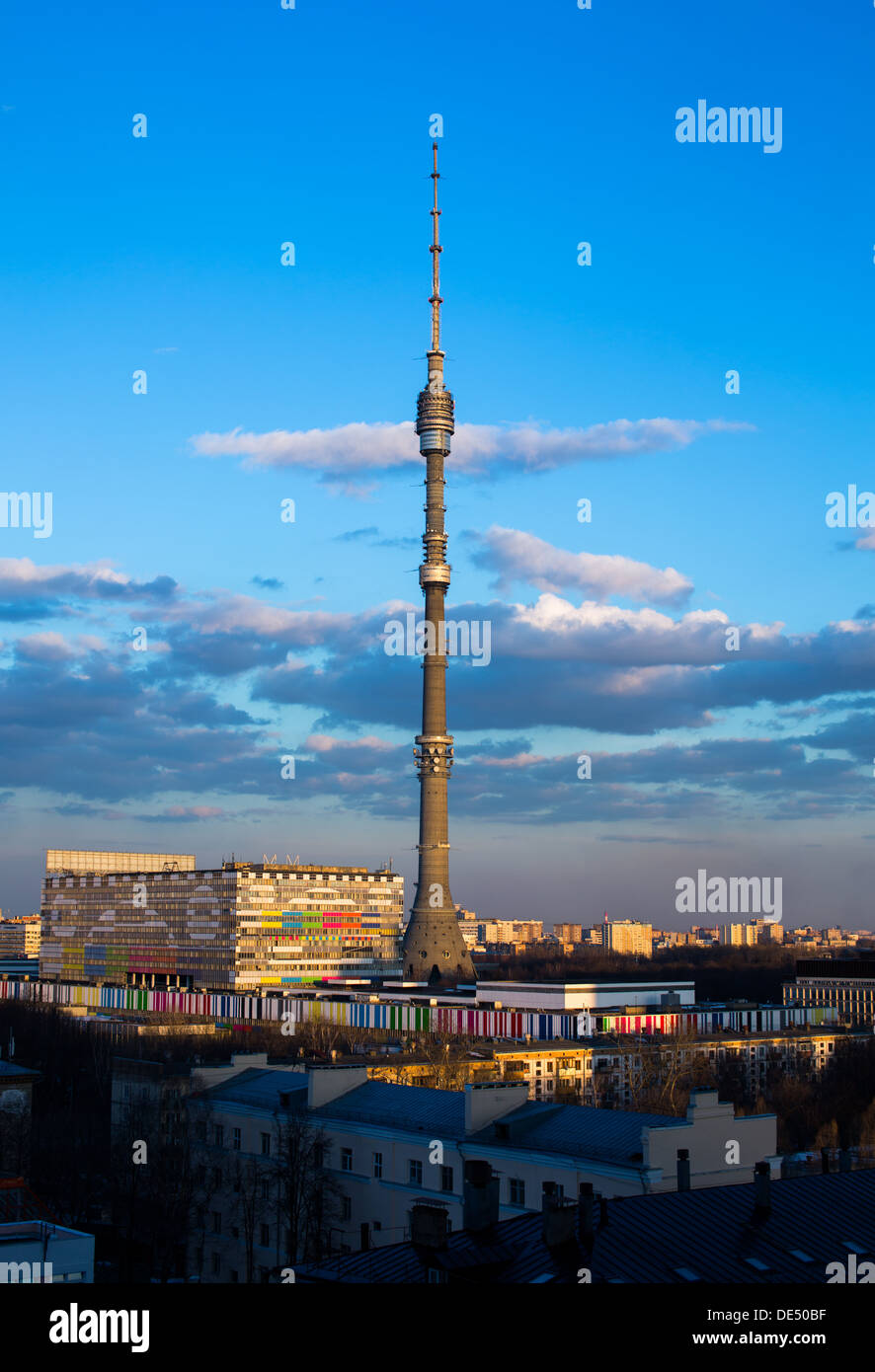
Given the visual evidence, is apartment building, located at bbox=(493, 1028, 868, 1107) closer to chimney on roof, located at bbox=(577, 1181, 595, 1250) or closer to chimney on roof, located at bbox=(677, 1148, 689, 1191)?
chimney on roof, located at bbox=(677, 1148, 689, 1191)

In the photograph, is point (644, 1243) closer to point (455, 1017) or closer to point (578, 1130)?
point (578, 1130)

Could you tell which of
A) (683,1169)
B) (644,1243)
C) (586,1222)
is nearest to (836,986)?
(683,1169)

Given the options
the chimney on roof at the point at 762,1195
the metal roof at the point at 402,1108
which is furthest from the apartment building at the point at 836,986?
the chimney on roof at the point at 762,1195

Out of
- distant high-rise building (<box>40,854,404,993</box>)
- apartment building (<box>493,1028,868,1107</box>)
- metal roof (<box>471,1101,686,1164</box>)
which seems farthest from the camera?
distant high-rise building (<box>40,854,404,993</box>)

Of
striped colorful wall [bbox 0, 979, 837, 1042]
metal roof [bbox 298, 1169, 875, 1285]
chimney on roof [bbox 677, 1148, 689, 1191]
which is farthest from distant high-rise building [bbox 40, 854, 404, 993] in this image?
metal roof [bbox 298, 1169, 875, 1285]
